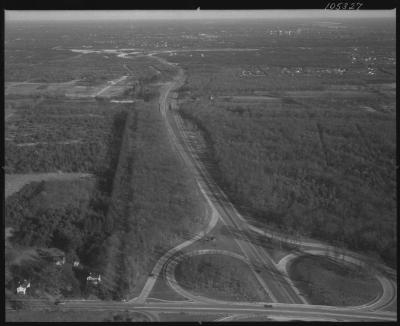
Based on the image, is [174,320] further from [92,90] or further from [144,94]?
[92,90]

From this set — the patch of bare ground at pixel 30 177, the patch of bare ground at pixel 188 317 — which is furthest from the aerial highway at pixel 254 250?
the patch of bare ground at pixel 30 177

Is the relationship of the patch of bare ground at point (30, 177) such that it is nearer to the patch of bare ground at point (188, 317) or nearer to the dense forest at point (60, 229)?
the dense forest at point (60, 229)

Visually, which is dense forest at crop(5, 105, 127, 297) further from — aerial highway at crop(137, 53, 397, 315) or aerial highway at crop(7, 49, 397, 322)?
aerial highway at crop(137, 53, 397, 315)

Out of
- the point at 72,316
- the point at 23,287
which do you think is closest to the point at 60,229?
the point at 23,287

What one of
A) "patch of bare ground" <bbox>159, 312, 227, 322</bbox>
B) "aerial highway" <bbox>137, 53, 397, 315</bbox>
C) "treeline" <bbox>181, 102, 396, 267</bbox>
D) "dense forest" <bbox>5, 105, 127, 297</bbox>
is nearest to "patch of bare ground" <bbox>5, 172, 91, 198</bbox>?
"dense forest" <bbox>5, 105, 127, 297</bbox>

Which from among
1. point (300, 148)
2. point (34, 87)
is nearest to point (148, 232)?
point (300, 148)

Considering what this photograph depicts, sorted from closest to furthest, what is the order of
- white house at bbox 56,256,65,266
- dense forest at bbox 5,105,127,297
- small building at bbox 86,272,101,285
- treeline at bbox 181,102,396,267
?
1. small building at bbox 86,272,101,285
2. dense forest at bbox 5,105,127,297
3. white house at bbox 56,256,65,266
4. treeline at bbox 181,102,396,267
